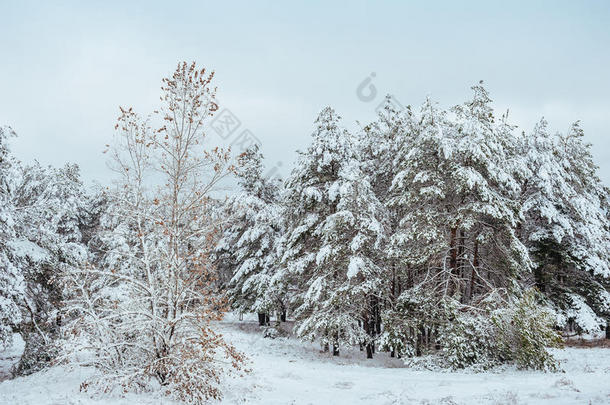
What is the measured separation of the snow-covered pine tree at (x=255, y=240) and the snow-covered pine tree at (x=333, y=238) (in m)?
3.91

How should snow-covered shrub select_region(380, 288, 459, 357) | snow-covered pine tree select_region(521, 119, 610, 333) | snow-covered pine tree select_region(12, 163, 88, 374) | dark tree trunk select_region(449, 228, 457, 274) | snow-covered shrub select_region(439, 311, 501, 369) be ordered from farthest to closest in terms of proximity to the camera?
snow-covered pine tree select_region(521, 119, 610, 333)
dark tree trunk select_region(449, 228, 457, 274)
snow-covered shrub select_region(380, 288, 459, 357)
snow-covered shrub select_region(439, 311, 501, 369)
snow-covered pine tree select_region(12, 163, 88, 374)

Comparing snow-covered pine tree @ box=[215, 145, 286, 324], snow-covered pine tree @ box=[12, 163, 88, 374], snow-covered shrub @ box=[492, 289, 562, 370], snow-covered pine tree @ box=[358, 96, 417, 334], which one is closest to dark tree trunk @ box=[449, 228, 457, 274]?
snow-covered pine tree @ box=[358, 96, 417, 334]

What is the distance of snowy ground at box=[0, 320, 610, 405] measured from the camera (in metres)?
8.14

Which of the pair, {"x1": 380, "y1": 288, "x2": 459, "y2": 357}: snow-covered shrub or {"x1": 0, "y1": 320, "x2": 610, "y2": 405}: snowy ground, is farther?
{"x1": 380, "y1": 288, "x2": 459, "y2": 357}: snow-covered shrub

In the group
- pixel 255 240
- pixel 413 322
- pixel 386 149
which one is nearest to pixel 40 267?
pixel 255 240

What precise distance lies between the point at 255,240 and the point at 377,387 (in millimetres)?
Answer: 15101

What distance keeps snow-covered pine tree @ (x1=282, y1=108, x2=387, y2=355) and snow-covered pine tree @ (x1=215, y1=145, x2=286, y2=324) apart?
391 centimetres

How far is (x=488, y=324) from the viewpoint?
13164mm

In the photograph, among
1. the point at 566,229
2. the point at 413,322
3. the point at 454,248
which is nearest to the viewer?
the point at 413,322

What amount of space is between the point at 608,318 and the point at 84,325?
21.6m

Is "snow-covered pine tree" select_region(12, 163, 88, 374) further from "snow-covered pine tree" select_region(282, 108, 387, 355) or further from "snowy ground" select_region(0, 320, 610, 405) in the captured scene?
"snow-covered pine tree" select_region(282, 108, 387, 355)

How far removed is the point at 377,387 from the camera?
34.0ft

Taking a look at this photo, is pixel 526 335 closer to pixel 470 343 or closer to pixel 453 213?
pixel 470 343

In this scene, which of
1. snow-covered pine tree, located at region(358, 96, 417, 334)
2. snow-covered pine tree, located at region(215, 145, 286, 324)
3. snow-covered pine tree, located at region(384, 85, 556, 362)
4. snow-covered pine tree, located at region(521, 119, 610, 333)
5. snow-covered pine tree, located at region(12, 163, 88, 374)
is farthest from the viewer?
snow-covered pine tree, located at region(215, 145, 286, 324)
